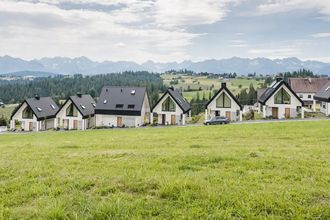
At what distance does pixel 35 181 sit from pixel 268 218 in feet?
17.7

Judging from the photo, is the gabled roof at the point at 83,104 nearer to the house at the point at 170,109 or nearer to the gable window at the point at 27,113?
the gable window at the point at 27,113

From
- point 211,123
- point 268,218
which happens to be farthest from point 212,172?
point 211,123

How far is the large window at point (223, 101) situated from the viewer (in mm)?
53684

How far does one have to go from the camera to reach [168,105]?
56.4 m

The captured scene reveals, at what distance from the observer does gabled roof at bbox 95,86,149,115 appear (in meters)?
59.1

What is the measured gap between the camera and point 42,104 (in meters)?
68.3

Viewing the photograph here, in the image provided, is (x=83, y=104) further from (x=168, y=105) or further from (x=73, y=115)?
(x=168, y=105)

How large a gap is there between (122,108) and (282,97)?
2822 cm

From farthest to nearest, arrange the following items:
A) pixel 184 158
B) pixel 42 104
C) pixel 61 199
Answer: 1. pixel 42 104
2. pixel 184 158
3. pixel 61 199

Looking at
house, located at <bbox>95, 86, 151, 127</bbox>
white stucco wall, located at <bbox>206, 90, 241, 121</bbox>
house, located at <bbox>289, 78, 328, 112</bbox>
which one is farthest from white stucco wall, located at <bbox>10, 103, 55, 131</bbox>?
house, located at <bbox>289, 78, 328, 112</bbox>

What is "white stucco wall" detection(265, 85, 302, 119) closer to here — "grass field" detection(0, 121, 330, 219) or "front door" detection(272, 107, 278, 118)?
"front door" detection(272, 107, 278, 118)

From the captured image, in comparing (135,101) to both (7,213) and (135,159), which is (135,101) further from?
(7,213)

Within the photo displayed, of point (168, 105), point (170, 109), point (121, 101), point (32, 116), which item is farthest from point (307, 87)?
point (32, 116)

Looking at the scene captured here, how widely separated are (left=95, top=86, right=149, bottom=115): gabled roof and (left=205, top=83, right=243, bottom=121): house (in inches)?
515
